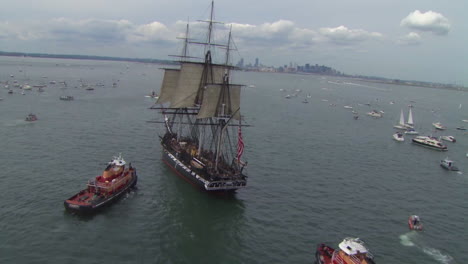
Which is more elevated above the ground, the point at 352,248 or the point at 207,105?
the point at 207,105

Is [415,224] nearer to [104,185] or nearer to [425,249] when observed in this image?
[425,249]

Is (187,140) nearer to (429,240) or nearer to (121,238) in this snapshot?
(121,238)

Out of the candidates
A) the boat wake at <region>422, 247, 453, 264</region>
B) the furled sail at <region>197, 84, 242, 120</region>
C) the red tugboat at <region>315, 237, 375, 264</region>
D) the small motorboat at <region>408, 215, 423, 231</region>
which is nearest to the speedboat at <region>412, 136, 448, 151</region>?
the small motorboat at <region>408, 215, 423, 231</region>

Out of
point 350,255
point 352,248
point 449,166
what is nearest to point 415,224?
point 352,248

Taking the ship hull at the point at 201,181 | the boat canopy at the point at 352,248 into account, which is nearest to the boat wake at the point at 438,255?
the boat canopy at the point at 352,248

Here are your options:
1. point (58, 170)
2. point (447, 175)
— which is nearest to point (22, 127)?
point (58, 170)

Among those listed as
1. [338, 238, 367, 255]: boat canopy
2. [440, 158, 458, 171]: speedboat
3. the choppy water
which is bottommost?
the choppy water

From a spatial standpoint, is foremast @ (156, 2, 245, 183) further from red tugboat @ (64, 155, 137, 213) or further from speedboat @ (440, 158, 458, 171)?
speedboat @ (440, 158, 458, 171)

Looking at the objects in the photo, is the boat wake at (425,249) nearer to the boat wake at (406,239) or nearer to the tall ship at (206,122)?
the boat wake at (406,239)
